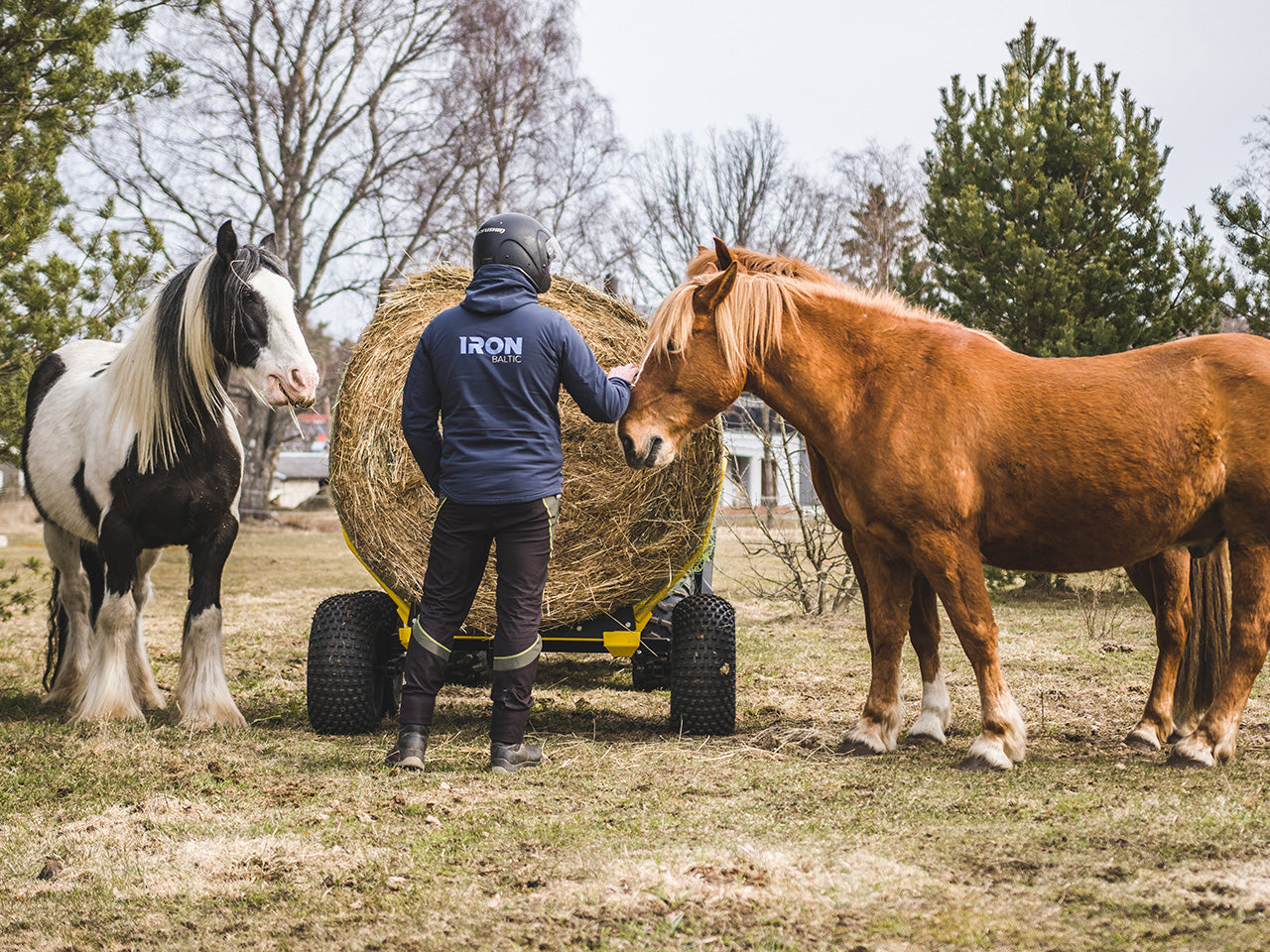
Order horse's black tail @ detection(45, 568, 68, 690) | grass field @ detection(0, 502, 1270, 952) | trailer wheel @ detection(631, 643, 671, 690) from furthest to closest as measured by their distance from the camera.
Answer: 1. horse's black tail @ detection(45, 568, 68, 690)
2. trailer wheel @ detection(631, 643, 671, 690)
3. grass field @ detection(0, 502, 1270, 952)

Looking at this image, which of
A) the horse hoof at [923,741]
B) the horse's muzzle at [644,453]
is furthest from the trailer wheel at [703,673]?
the horse's muzzle at [644,453]

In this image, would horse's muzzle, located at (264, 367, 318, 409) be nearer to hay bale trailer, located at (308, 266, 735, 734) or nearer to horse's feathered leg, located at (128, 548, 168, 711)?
hay bale trailer, located at (308, 266, 735, 734)

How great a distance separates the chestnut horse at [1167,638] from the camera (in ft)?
14.7

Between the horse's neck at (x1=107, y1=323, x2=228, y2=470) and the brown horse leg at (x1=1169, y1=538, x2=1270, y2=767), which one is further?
the horse's neck at (x1=107, y1=323, x2=228, y2=470)

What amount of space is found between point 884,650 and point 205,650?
3.23 m

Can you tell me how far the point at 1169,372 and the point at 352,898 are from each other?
350 centimetres

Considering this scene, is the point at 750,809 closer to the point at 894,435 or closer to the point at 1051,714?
the point at 894,435

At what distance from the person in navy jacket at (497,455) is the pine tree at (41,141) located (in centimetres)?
305

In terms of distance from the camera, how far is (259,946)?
96.7 inches

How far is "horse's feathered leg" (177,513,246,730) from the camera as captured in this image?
16.7 ft

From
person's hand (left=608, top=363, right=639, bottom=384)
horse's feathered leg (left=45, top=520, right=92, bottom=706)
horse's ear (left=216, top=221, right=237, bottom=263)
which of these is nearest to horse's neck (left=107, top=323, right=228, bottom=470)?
horse's ear (left=216, top=221, right=237, bottom=263)

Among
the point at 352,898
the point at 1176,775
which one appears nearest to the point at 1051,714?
the point at 1176,775

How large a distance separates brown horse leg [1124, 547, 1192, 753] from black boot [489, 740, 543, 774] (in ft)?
8.32

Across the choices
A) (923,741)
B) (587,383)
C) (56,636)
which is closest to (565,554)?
(587,383)
